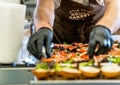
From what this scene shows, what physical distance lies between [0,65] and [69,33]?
1.97ft

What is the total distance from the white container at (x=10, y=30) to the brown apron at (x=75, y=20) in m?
0.47

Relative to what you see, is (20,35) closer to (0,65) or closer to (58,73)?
(0,65)

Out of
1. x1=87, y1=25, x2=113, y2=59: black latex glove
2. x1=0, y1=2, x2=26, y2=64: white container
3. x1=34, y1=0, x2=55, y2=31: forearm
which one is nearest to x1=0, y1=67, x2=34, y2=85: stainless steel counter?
x1=0, y1=2, x2=26, y2=64: white container

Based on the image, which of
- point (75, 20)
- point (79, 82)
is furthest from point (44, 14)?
point (79, 82)

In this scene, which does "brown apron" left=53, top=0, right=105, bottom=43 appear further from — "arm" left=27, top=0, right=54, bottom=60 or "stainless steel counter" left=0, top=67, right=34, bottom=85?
"stainless steel counter" left=0, top=67, right=34, bottom=85

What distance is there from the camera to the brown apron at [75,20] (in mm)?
1461

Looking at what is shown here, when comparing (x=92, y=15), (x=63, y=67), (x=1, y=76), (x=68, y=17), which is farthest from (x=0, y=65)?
(x=92, y=15)

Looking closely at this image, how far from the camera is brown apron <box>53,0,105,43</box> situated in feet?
4.79

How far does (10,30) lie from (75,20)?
531 millimetres

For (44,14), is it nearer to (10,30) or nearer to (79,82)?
(10,30)

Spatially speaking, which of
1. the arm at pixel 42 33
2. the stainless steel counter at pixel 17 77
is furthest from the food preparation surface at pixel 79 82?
the arm at pixel 42 33

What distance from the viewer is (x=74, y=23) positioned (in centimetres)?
151

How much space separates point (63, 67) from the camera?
778 mm

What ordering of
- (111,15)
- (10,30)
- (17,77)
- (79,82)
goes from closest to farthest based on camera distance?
(79,82) < (17,77) < (10,30) < (111,15)
